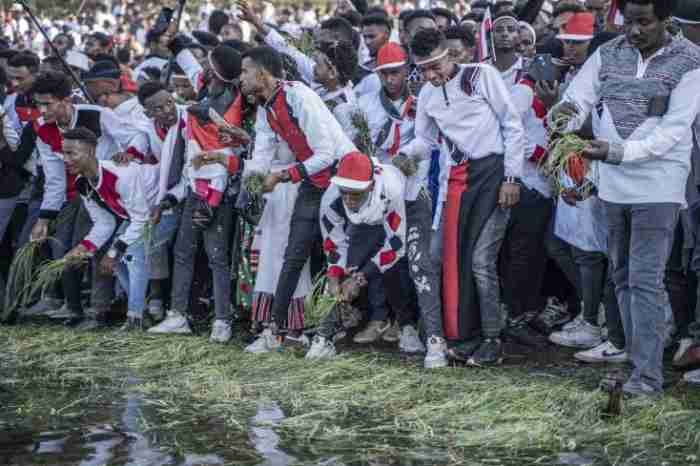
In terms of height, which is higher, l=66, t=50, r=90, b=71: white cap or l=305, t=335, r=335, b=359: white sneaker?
l=66, t=50, r=90, b=71: white cap

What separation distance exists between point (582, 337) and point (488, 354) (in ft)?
3.23

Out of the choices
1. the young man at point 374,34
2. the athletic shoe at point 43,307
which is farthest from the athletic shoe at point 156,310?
the young man at point 374,34

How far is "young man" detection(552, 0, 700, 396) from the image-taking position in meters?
6.63

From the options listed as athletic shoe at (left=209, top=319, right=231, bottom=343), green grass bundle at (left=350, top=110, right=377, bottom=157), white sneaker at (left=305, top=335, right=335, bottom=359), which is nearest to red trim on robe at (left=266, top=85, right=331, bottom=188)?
green grass bundle at (left=350, top=110, right=377, bottom=157)

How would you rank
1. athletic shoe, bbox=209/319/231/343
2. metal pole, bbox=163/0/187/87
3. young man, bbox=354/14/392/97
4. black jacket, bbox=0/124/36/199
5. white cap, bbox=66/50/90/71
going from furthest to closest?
white cap, bbox=66/50/90/71, metal pole, bbox=163/0/187/87, black jacket, bbox=0/124/36/199, young man, bbox=354/14/392/97, athletic shoe, bbox=209/319/231/343

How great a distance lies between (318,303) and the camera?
27.6 feet

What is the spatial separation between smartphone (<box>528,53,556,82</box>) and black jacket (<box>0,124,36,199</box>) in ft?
15.1

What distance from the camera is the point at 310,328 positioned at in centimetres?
925

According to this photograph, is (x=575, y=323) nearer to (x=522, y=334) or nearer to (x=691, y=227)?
(x=522, y=334)

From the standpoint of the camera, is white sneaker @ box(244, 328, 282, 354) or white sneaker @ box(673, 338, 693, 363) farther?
white sneaker @ box(244, 328, 282, 354)

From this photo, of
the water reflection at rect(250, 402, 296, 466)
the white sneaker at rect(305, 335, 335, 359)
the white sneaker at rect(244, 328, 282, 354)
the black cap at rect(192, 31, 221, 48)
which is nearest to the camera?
the water reflection at rect(250, 402, 296, 466)

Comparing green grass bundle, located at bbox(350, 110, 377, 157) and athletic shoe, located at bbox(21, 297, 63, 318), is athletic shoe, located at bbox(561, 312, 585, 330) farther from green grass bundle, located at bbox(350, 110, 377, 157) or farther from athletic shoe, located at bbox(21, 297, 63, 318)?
athletic shoe, located at bbox(21, 297, 63, 318)

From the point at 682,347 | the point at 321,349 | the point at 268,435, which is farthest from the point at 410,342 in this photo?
the point at 268,435

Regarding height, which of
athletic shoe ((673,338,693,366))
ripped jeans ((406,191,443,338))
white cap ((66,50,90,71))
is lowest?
athletic shoe ((673,338,693,366))
